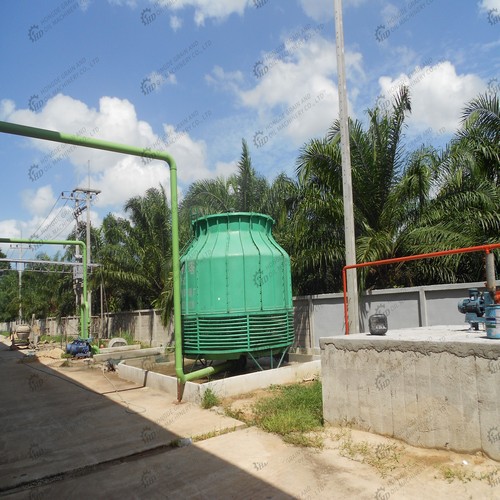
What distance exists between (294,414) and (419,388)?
1967 mm

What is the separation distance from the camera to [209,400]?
7.42m

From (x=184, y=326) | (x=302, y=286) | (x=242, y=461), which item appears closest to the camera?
(x=242, y=461)

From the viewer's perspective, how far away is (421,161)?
36.7 feet

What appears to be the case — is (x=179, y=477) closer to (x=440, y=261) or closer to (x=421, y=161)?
(x=440, y=261)

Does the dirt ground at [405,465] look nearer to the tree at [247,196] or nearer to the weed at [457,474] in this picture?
the weed at [457,474]

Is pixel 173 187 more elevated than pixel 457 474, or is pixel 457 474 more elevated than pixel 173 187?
pixel 173 187

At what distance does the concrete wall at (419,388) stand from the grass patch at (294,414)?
0.37 metres

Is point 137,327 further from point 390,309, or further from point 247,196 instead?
point 390,309

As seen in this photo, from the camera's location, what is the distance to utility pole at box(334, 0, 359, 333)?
9.32m

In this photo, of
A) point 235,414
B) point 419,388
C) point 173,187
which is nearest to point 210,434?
point 235,414

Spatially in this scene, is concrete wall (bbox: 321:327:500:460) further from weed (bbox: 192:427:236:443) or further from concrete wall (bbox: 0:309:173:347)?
concrete wall (bbox: 0:309:173:347)

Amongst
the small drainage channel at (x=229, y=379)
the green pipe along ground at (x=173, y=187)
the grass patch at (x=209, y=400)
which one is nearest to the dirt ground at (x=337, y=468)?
the grass patch at (x=209, y=400)

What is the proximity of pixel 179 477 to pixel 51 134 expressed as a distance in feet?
17.9

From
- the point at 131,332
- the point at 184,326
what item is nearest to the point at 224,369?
the point at 184,326
